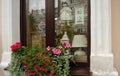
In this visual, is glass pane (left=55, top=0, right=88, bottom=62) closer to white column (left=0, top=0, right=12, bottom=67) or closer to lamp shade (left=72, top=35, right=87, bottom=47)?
lamp shade (left=72, top=35, right=87, bottom=47)

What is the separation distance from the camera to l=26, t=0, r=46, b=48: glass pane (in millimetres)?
2678

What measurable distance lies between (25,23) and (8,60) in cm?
52

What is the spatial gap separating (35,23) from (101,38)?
930 millimetres

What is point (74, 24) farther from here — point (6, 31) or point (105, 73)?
point (6, 31)

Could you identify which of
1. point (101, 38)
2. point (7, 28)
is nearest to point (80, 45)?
point (101, 38)

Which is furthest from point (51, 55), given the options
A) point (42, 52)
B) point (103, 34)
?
point (103, 34)

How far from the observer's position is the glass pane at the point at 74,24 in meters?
2.52

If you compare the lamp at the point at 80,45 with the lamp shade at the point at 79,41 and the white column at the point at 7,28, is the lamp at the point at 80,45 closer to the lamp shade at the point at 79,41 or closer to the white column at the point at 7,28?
the lamp shade at the point at 79,41

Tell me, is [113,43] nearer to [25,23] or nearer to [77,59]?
[77,59]

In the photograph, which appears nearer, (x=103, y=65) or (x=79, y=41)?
(x=103, y=65)

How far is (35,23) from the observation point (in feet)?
8.97

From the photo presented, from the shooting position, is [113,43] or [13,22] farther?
[13,22]

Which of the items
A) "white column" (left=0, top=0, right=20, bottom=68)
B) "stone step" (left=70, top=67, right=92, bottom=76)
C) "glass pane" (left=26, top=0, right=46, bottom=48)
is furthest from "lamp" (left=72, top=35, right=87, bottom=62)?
"white column" (left=0, top=0, right=20, bottom=68)

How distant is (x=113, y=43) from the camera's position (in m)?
2.32
